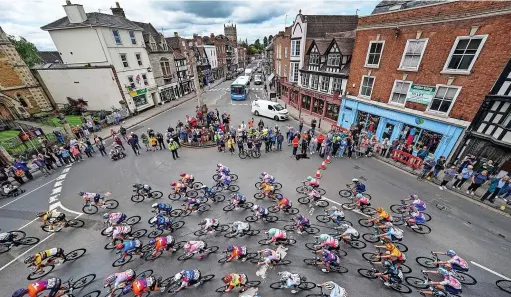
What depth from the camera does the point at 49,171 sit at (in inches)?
591

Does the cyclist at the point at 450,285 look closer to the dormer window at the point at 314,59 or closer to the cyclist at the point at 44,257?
the cyclist at the point at 44,257

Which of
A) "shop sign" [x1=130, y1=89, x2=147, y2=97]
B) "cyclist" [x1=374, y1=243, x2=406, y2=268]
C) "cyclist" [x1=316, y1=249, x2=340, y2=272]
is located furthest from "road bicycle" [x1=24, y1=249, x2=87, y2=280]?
"shop sign" [x1=130, y1=89, x2=147, y2=97]

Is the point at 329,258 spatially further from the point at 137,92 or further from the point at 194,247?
the point at 137,92

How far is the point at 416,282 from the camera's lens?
7039mm

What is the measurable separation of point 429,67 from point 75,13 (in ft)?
115

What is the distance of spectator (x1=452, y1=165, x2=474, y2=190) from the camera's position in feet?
37.6

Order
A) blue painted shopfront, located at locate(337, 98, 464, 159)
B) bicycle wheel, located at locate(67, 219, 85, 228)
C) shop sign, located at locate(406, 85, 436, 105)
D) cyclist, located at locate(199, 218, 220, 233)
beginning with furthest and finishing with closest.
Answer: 1. shop sign, located at locate(406, 85, 436, 105)
2. blue painted shopfront, located at locate(337, 98, 464, 159)
3. bicycle wheel, located at locate(67, 219, 85, 228)
4. cyclist, located at locate(199, 218, 220, 233)

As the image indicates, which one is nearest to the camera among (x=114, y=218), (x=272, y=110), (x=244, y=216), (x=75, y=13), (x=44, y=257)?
(x=44, y=257)

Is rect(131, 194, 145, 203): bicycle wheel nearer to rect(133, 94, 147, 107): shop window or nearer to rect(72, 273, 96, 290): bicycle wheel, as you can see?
rect(72, 273, 96, 290): bicycle wheel

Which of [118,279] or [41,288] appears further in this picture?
[118,279]

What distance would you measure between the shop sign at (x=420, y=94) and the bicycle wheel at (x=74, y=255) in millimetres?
22177

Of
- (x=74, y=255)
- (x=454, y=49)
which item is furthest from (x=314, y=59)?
(x=74, y=255)

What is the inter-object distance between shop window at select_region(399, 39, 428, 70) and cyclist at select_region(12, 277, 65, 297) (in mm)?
22532

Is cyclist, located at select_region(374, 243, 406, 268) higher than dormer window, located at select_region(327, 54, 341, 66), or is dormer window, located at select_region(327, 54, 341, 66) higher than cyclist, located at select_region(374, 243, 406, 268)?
dormer window, located at select_region(327, 54, 341, 66)
